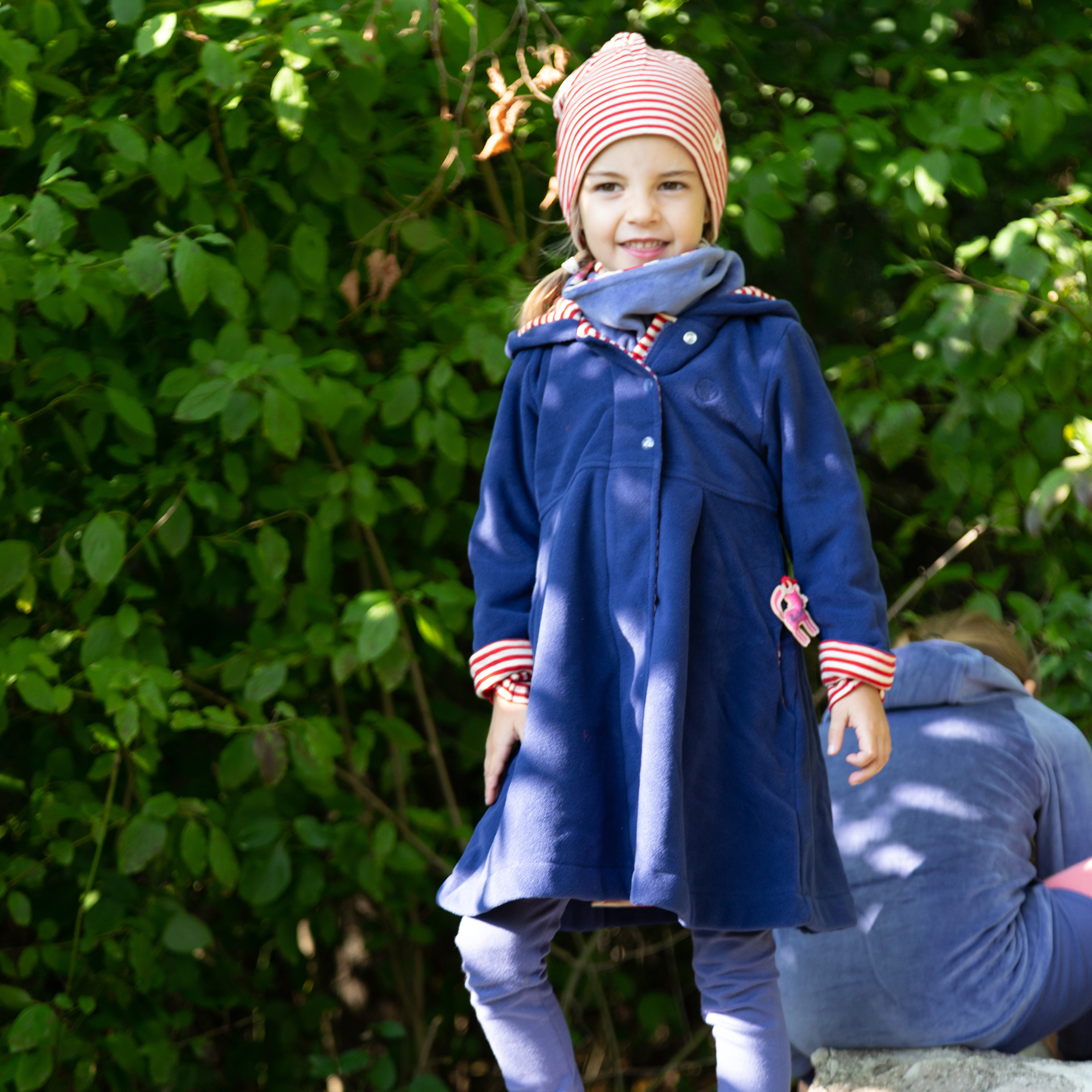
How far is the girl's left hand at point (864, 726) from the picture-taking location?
5.28 ft

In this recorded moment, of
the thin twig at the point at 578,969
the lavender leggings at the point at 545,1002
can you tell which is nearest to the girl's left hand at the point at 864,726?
the lavender leggings at the point at 545,1002

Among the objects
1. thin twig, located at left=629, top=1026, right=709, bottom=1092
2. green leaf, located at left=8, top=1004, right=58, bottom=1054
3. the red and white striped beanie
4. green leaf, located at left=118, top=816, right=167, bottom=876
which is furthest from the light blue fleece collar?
thin twig, located at left=629, top=1026, right=709, bottom=1092

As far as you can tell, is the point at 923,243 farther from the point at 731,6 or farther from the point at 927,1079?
the point at 927,1079

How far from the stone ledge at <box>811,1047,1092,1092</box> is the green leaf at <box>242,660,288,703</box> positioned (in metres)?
1.21

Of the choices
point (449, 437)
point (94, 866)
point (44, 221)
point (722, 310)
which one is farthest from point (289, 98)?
point (94, 866)

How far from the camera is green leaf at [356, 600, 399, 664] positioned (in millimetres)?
2451

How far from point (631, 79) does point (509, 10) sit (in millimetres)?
1338

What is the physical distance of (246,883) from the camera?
2654 mm

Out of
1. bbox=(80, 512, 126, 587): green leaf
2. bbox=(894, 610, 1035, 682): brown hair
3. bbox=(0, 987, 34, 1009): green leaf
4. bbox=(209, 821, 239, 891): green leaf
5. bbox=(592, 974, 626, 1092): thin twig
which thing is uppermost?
bbox=(80, 512, 126, 587): green leaf

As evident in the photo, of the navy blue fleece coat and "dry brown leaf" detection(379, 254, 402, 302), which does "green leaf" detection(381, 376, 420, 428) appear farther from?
the navy blue fleece coat

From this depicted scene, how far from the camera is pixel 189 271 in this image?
230 cm

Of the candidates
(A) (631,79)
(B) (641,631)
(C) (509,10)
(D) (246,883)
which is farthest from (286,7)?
(D) (246,883)

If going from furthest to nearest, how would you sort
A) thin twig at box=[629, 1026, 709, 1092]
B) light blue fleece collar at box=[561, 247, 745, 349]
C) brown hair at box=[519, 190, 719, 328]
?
thin twig at box=[629, 1026, 709, 1092]
brown hair at box=[519, 190, 719, 328]
light blue fleece collar at box=[561, 247, 745, 349]

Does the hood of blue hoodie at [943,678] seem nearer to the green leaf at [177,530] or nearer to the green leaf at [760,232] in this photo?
the green leaf at [760,232]
